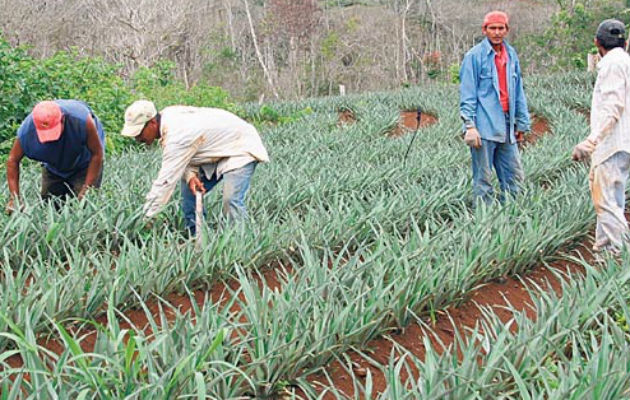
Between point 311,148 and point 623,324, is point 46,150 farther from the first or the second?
point 311,148

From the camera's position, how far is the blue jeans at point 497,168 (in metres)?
5.33

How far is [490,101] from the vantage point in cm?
532

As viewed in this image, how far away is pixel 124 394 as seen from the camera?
2379 millimetres

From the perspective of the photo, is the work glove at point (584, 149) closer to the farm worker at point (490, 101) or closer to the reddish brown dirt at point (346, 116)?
the farm worker at point (490, 101)

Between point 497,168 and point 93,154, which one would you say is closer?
Result: point 93,154

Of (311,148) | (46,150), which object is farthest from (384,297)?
(311,148)

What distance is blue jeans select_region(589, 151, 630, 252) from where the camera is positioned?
4.24 meters

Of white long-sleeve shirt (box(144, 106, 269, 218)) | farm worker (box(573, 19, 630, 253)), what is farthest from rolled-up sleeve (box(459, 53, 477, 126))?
white long-sleeve shirt (box(144, 106, 269, 218))

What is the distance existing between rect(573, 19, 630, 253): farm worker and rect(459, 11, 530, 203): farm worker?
3.35 feet

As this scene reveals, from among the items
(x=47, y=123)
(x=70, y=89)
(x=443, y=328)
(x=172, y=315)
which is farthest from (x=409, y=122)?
(x=172, y=315)

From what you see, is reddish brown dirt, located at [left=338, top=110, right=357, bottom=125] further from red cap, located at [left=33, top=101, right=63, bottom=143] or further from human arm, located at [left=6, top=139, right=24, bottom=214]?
red cap, located at [left=33, top=101, right=63, bottom=143]

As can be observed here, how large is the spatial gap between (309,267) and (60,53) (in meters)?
7.79

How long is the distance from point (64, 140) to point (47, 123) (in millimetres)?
347

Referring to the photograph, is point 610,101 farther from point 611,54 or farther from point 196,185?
point 196,185
